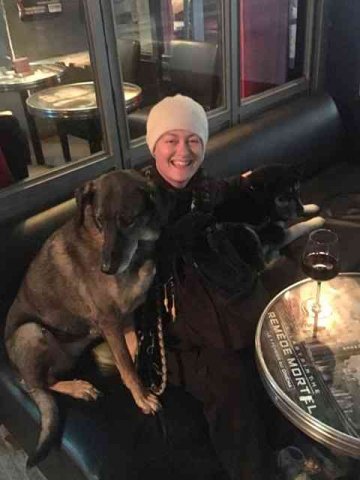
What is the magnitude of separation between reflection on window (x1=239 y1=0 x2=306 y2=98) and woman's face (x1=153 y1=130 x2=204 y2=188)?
1.51m

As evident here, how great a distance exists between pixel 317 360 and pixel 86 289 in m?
0.75

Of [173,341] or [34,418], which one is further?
[173,341]

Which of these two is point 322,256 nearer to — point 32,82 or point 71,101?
point 71,101

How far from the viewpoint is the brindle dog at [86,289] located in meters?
→ 1.35

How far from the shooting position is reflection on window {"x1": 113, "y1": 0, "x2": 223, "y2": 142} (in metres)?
2.81

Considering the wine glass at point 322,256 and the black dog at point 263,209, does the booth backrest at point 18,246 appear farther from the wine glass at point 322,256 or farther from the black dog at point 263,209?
the wine glass at point 322,256

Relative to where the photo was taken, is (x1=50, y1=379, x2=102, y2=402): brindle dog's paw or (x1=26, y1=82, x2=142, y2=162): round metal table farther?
(x1=26, y1=82, x2=142, y2=162): round metal table

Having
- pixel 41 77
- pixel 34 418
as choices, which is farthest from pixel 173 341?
pixel 41 77

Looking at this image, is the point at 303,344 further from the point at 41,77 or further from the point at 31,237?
the point at 41,77

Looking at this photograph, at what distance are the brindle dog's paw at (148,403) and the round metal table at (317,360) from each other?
0.38 m

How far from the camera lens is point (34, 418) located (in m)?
1.48

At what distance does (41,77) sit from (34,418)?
2.26m

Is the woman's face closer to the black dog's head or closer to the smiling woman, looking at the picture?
the smiling woman

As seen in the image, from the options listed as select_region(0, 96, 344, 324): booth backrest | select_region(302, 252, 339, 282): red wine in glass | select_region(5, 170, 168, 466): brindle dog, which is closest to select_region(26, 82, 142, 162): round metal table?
select_region(0, 96, 344, 324): booth backrest
